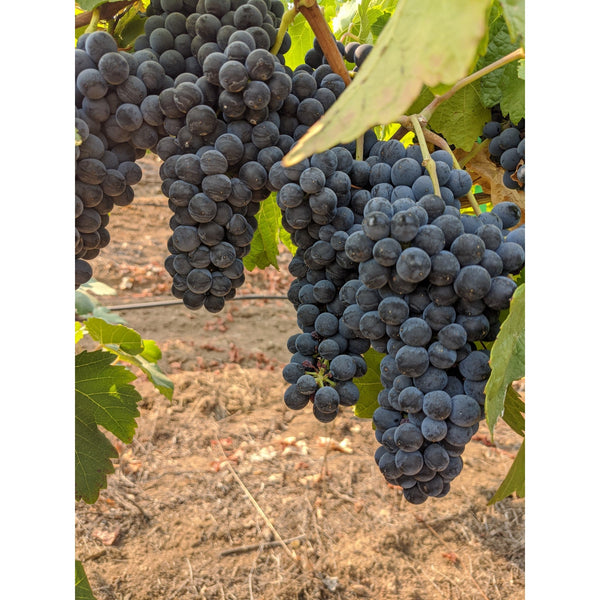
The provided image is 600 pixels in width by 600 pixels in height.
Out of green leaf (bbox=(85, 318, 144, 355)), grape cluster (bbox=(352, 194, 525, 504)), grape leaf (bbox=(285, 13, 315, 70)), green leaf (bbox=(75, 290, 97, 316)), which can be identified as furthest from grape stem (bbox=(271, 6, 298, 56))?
green leaf (bbox=(75, 290, 97, 316))

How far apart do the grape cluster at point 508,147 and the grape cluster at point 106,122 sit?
364mm

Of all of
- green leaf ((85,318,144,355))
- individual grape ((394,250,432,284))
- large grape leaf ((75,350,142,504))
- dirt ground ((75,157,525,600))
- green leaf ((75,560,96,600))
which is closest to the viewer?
individual grape ((394,250,432,284))

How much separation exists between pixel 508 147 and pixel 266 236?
382mm

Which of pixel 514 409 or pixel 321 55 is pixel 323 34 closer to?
pixel 321 55

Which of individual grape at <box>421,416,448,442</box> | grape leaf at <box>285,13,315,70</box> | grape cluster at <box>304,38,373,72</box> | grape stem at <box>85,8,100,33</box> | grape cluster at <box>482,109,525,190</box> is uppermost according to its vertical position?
grape leaf at <box>285,13,315,70</box>

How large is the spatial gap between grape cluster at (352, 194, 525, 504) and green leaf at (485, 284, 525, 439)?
0.02 m

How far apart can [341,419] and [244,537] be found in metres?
0.97

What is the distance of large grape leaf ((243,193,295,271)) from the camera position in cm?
87

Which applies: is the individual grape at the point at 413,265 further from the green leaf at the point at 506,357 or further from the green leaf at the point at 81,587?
the green leaf at the point at 81,587

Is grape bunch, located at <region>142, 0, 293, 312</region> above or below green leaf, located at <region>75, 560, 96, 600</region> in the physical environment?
above

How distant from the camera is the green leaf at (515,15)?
1.16ft

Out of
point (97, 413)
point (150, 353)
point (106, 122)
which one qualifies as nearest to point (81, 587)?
point (97, 413)

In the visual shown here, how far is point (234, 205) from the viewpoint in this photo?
583mm

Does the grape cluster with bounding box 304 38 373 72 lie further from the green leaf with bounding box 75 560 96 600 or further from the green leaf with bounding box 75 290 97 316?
the green leaf with bounding box 75 290 97 316
